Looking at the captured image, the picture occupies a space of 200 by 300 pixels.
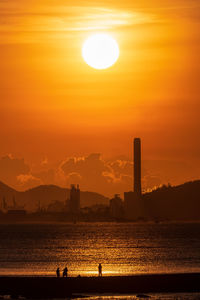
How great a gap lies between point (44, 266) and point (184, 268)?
16940 mm

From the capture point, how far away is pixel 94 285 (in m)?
74.6

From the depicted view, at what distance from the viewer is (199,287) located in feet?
247

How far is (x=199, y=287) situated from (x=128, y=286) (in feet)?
19.5

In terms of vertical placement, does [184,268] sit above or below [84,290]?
above

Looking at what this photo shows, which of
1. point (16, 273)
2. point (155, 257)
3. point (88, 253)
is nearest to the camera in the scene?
point (16, 273)

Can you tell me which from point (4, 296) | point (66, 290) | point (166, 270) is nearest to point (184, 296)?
point (66, 290)

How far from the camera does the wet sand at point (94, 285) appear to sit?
73.2 meters

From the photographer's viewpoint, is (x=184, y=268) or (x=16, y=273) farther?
(x=184, y=268)

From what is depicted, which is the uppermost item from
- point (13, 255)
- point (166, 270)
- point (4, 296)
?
point (13, 255)

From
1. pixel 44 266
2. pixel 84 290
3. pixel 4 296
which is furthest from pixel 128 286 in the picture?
pixel 44 266

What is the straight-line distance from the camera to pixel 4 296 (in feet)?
233

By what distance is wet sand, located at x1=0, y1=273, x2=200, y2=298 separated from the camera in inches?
2881

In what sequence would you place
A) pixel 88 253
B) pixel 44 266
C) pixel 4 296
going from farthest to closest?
pixel 88 253 → pixel 44 266 → pixel 4 296

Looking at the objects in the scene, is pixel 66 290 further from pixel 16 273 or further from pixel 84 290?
pixel 16 273
